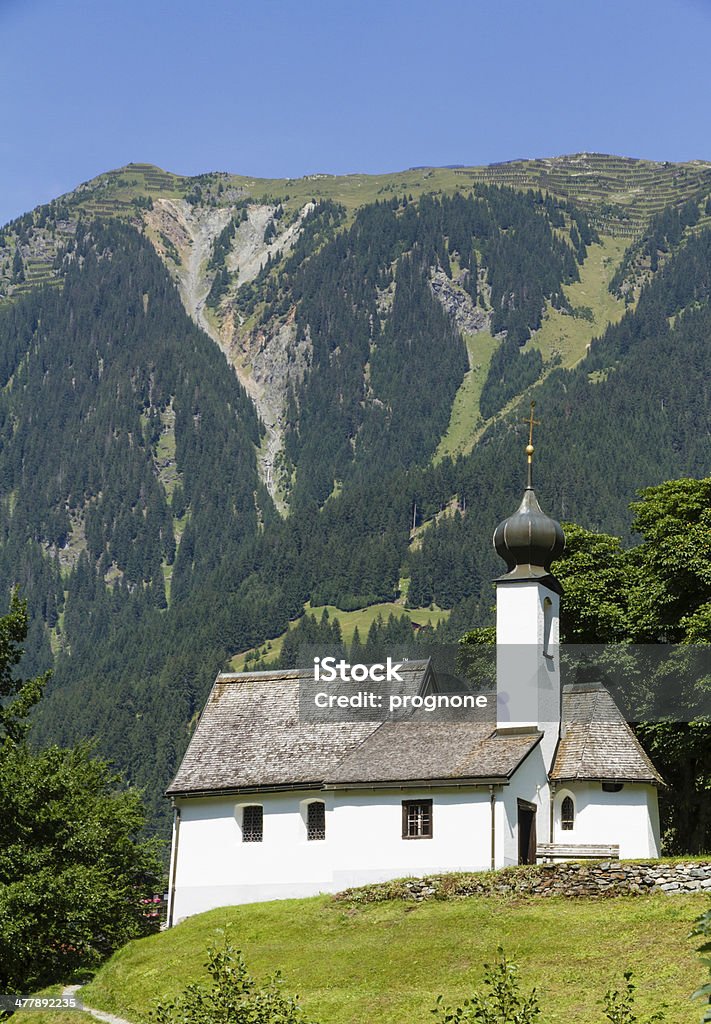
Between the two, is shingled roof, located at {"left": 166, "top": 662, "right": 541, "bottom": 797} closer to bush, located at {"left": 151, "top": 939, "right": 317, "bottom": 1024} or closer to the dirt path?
the dirt path

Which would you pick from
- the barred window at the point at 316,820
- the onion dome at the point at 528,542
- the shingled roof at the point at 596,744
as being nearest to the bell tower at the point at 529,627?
the onion dome at the point at 528,542

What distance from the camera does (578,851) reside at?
165ft

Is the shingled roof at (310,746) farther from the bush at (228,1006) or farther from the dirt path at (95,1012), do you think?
the bush at (228,1006)

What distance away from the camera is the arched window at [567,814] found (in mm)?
53688

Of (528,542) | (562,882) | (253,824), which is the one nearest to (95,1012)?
(253,824)

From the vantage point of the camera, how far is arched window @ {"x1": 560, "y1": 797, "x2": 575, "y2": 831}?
176 ft

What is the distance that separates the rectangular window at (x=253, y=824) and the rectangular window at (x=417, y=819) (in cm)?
580

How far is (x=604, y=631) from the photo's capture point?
6544 cm

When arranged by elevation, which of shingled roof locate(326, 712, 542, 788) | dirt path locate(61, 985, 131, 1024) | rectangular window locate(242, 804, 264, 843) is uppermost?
shingled roof locate(326, 712, 542, 788)

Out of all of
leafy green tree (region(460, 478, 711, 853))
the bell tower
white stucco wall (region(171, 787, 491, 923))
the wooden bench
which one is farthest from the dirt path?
leafy green tree (region(460, 478, 711, 853))

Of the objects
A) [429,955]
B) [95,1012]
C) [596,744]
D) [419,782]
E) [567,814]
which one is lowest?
[95,1012]

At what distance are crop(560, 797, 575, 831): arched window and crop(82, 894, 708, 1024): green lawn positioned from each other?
932cm

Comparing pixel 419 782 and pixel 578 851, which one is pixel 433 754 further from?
pixel 578 851

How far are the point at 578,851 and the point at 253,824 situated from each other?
11.8 m
